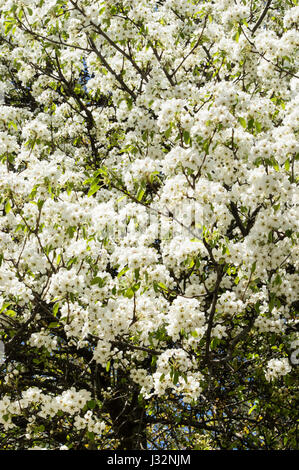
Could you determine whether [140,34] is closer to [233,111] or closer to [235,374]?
[233,111]

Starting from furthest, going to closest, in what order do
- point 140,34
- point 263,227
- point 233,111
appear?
point 140,34, point 233,111, point 263,227

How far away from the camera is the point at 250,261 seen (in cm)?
491

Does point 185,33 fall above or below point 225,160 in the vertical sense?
above

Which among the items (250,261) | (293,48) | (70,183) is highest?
(293,48)

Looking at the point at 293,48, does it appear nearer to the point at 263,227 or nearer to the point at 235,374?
the point at 263,227

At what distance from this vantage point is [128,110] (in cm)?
740

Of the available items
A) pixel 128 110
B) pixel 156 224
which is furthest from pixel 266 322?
pixel 128 110

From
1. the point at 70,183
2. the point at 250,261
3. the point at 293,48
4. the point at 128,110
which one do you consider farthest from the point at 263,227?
the point at 128,110

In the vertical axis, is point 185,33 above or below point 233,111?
above

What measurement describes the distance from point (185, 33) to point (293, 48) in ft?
7.08

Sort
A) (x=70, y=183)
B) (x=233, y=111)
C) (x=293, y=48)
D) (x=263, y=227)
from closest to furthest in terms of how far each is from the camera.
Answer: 1. (x=263, y=227)
2. (x=233, y=111)
3. (x=70, y=183)
4. (x=293, y=48)

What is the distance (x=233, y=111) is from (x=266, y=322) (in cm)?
252

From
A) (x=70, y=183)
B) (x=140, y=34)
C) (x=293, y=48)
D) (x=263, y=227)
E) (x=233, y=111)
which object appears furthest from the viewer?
(x=140, y=34)

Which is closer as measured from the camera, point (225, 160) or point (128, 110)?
point (225, 160)
